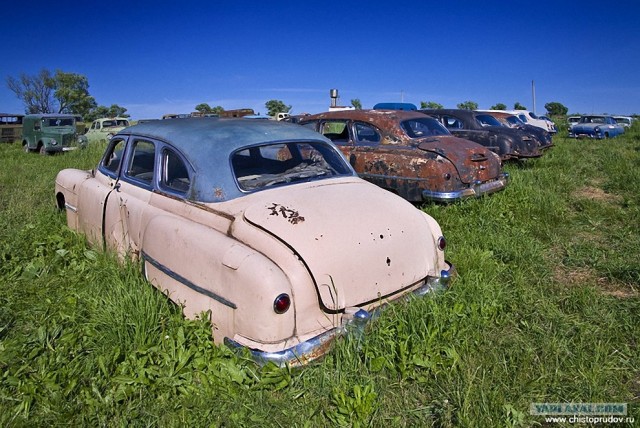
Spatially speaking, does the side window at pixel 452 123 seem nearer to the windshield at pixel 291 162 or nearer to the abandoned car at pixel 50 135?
the windshield at pixel 291 162

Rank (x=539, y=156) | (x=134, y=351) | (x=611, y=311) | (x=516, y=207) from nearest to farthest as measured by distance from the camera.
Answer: (x=134, y=351) < (x=611, y=311) < (x=516, y=207) < (x=539, y=156)

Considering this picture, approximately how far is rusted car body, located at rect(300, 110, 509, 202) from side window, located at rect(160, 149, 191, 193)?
145 inches

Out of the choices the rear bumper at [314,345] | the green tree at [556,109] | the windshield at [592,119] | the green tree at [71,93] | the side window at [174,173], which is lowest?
the rear bumper at [314,345]

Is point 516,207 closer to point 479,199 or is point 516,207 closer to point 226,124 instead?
point 479,199

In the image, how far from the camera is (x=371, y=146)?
6.90 metres

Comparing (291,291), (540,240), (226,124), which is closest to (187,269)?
(291,291)

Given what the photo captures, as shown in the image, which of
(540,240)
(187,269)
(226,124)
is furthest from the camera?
(540,240)

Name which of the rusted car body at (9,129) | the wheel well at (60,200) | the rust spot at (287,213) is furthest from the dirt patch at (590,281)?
the rusted car body at (9,129)

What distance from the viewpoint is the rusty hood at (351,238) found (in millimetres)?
2623

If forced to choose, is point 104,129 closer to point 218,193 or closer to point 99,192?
point 99,192

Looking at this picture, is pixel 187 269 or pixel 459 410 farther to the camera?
pixel 187 269

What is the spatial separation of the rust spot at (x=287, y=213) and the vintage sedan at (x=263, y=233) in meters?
0.01

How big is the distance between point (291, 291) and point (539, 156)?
10.3 meters

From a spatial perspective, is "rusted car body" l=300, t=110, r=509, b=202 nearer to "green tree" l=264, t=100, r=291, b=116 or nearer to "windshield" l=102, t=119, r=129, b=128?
"windshield" l=102, t=119, r=129, b=128
